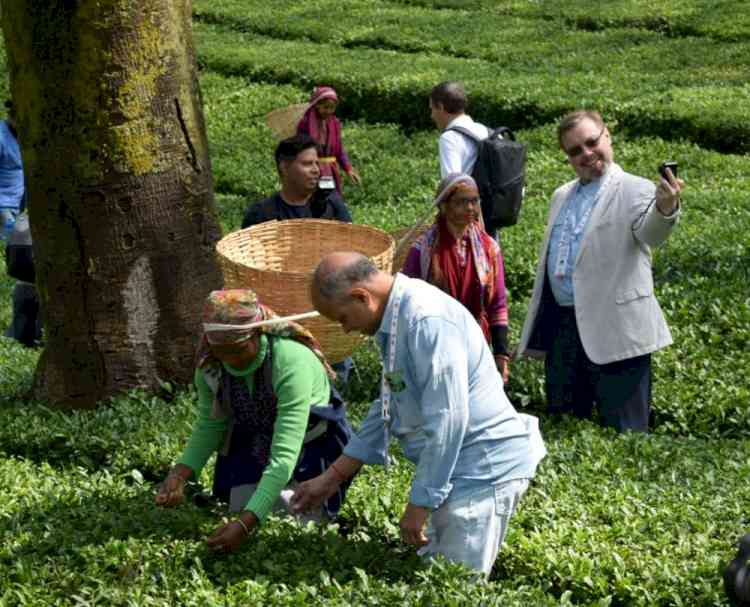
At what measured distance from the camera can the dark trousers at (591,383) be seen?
Result: 6953 mm

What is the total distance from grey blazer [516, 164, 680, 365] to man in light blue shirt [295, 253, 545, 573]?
1.98m

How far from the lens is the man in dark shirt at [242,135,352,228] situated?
25.2ft

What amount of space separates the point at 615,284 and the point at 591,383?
0.68m

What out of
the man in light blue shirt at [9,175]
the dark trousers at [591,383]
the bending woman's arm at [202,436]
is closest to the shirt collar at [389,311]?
the bending woman's arm at [202,436]

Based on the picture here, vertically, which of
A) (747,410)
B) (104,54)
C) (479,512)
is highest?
(104,54)

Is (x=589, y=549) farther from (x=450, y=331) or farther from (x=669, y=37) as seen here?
(x=669, y=37)

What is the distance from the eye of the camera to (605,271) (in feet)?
22.3

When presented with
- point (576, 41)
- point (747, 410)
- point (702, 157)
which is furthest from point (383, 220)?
point (576, 41)

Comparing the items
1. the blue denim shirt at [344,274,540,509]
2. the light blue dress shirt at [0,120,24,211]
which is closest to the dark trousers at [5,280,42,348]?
the light blue dress shirt at [0,120,24,211]

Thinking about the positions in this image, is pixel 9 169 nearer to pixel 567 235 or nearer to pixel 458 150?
pixel 458 150

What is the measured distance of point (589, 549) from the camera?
5.36 meters

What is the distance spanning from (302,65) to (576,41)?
450cm

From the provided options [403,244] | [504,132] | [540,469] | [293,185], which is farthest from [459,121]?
[540,469]

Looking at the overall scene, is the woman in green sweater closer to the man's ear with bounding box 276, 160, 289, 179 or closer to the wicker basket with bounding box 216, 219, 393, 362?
the wicker basket with bounding box 216, 219, 393, 362
